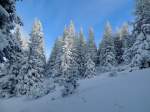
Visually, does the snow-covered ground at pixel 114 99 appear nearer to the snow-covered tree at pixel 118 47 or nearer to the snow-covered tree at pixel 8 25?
the snow-covered tree at pixel 8 25

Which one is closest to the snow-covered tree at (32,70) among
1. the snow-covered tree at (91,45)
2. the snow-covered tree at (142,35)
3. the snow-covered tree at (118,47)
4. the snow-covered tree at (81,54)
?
the snow-covered tree at (142,35)

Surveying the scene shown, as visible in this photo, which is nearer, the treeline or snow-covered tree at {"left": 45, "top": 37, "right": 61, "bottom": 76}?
the treeline

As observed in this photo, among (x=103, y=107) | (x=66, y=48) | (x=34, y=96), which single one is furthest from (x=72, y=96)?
(x=66, y=48)

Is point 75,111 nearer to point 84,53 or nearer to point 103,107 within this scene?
point 103,107

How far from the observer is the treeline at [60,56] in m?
13.7

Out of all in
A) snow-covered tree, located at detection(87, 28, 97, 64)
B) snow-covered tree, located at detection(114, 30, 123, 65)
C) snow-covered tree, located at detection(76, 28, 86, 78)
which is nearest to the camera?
snow-covered tree, located at detection(76, 28, 86, 78)

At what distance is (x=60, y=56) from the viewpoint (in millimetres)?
49094

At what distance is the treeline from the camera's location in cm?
1373

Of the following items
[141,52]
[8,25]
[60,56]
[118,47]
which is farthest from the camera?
[118,47]

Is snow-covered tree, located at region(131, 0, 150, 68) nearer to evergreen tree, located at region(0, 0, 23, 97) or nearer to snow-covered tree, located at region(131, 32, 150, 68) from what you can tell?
snow-covered tree, located at region(131, 32, 150, 68)

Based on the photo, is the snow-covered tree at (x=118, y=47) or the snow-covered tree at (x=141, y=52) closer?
the snow-covered tree at (x=141, y=52)

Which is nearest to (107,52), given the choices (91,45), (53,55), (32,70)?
(91,45)

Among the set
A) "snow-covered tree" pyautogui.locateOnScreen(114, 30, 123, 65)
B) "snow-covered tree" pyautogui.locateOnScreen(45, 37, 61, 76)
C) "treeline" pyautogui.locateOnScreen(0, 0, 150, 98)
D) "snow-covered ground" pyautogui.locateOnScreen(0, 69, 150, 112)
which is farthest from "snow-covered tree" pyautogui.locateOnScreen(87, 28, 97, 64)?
"snow-covered ground" pyautogui.locateOnScreen(0, 69, 150, 112)

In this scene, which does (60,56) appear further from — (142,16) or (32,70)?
(142,16)
